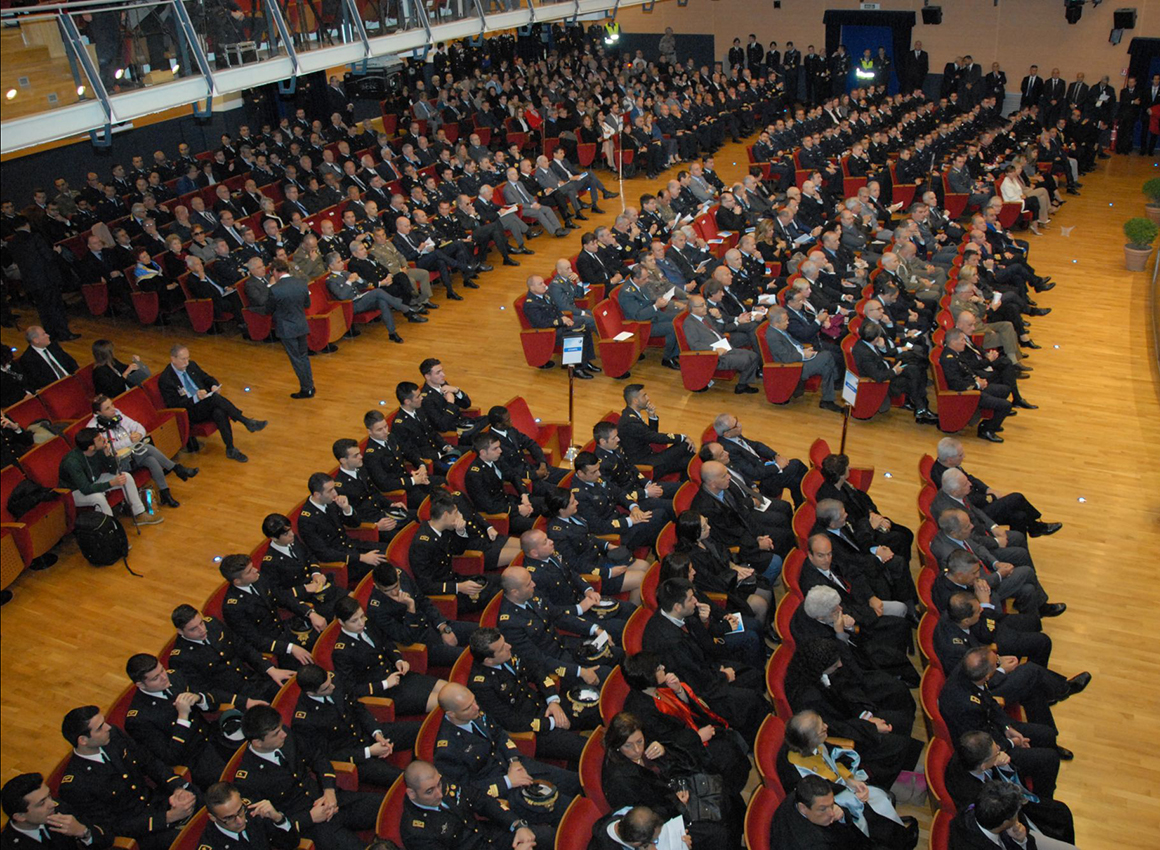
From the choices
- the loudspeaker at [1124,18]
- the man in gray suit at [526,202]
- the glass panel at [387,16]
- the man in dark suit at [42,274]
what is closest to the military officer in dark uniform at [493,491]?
the man in dark suit at [42,274]

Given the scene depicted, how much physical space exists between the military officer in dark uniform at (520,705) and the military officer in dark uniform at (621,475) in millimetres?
1878

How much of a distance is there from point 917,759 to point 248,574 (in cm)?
357

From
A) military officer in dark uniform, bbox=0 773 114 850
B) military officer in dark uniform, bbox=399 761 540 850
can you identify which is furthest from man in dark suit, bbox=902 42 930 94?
military officer in dark uniform, bbox=0 773 114 850

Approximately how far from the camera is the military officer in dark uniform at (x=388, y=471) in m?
6.07

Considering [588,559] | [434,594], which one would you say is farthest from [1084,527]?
[434,594]

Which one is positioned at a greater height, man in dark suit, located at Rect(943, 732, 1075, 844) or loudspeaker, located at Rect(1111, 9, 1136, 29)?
loudspeaker, located at Rect(1111, 9, 1136, 29)

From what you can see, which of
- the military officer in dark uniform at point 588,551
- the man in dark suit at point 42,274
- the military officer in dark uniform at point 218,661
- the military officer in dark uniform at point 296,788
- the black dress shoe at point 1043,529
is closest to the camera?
the military officer in dark uniform at point 296,788

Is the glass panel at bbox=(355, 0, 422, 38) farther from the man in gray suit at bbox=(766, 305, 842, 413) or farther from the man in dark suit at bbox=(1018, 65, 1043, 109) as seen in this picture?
the man in dark suit at bbox=(1018, 65, 1043, 109)

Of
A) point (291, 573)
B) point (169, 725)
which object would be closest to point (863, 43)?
point (291, 573)

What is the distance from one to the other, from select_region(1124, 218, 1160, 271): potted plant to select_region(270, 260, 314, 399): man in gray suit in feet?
31.7

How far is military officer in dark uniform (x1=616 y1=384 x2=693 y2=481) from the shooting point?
6.52m

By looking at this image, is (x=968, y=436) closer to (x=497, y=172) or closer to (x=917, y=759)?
(x=917, y=759)

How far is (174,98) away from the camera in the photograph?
7.87m

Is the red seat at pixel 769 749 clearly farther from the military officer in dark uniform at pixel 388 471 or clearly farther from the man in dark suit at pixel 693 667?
the military officer in dark uniform at pixel 388 471
